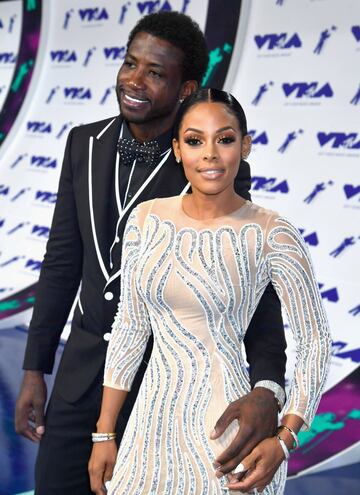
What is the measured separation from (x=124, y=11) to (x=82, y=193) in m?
4.90

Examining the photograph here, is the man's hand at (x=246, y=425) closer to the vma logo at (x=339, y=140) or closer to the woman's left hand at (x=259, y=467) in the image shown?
the woman's left hand at (x=259, y=467)

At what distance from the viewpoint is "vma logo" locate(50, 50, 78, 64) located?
23.6 feet

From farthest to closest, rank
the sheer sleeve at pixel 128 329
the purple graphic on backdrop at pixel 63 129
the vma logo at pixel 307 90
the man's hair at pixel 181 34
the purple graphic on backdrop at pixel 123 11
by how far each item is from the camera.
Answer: the purple graphic on backdrop at pixel 63 129
the purple graphic on backdrop at pixel 123 11
the vma logo at pixel 307 90
the man's hair at pixel 181 34
the sheer sleeve at pixel 128 329

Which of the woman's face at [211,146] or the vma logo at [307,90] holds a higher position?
the vma logo at [307,90]

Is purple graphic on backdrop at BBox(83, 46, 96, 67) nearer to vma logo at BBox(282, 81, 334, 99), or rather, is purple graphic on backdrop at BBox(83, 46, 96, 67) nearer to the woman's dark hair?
vma logo at BBox(282, 81, 334, 99)

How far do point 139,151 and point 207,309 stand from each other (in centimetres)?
61

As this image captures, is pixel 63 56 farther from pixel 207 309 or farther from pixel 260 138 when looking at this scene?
pixel 207 309

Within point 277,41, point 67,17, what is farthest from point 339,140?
point 67,17

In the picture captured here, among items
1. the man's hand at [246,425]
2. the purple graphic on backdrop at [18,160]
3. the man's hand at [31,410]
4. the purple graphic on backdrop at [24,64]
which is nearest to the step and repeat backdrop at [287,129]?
the purple graphic on backdrop at [18,160]

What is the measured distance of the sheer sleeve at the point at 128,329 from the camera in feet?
5.62

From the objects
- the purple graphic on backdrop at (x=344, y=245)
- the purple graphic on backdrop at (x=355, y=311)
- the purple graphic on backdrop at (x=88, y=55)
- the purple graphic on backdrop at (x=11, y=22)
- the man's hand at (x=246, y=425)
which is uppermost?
the purple graphic on backdrop at (x=11, y=22)

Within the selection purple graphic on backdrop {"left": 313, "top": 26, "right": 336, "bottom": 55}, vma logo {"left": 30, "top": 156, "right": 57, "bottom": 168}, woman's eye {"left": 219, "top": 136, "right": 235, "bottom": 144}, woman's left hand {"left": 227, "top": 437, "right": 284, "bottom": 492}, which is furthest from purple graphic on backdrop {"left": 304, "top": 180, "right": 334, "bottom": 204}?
woman's left hand {"left": 227, "top": 437, "right": 284, "bottom": 492}

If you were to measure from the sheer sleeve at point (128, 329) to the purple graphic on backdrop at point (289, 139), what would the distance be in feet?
11.3

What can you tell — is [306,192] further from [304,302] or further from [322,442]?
[304,302]
